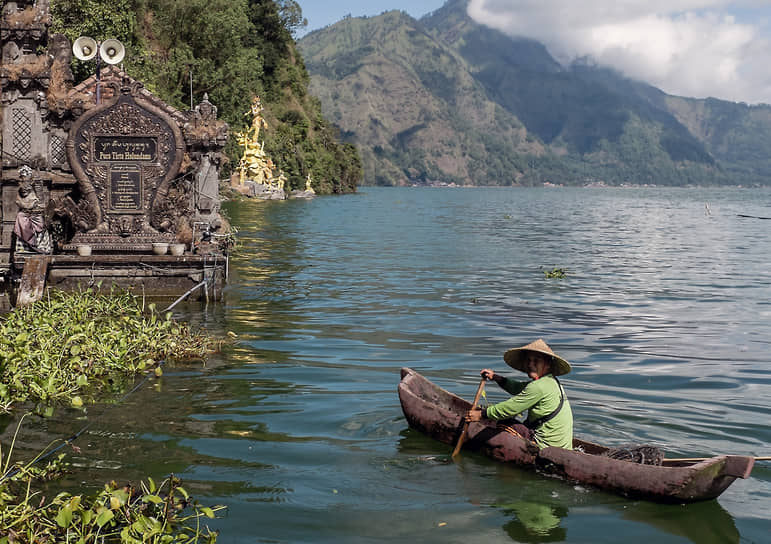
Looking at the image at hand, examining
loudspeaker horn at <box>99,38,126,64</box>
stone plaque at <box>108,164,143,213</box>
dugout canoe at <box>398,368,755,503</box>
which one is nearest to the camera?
dugout canoe at <box>398,368,755,503</box>

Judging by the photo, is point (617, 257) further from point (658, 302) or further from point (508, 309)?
point (508, 309)

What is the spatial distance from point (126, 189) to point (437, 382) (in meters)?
11.3

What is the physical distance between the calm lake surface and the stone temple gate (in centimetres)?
226

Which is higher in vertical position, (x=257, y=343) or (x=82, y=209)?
(x=82, y=209)

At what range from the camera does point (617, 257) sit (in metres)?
36.7

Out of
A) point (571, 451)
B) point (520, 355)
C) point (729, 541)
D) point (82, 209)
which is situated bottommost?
point (729, 541)

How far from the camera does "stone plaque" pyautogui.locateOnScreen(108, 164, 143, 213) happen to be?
68.0 feet

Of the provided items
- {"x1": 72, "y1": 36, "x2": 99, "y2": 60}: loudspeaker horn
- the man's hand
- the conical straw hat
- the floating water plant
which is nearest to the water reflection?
the man's hand

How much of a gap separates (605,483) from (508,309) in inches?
493

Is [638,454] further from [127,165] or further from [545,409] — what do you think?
[127,165]

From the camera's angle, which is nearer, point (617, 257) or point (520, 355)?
point (520, 355)

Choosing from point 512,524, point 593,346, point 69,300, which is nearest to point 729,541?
point 512,524

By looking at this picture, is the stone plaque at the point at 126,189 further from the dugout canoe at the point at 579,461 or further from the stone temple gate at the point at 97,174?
the dugout canoe at the point at 579,461

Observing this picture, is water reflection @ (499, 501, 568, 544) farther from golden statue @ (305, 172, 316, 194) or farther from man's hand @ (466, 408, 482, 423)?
golden statue @ (305, 172, 316, 194)
